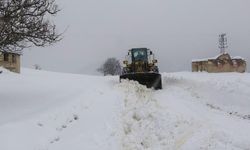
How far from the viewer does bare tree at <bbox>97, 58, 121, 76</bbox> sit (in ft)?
392

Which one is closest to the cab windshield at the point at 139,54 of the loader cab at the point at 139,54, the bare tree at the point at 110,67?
the loader cab at the point at 139,54

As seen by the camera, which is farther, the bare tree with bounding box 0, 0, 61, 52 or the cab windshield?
the cab windshield

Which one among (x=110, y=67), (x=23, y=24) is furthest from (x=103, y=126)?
(x=110, y=67)


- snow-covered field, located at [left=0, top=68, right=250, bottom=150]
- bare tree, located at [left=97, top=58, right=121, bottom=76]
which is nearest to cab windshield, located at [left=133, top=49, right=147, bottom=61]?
snow-covered field, located at [left=0, top=68, right=250, bottom=150]

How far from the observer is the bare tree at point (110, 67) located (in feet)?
392

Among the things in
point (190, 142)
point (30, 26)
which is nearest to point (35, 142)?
point (190, 142)

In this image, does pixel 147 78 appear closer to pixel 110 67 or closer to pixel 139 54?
pixel 139 54

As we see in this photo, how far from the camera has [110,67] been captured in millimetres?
122688

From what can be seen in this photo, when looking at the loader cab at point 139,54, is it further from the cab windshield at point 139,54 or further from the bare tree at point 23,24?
the bare tree at point 23,24

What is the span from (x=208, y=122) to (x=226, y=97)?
16380 mm

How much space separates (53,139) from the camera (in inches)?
531

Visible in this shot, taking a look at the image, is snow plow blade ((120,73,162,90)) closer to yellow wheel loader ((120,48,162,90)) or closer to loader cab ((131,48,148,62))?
yellow wheel loader ((120,48,162,90))

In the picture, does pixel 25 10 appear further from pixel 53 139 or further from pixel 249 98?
pixel 249 98

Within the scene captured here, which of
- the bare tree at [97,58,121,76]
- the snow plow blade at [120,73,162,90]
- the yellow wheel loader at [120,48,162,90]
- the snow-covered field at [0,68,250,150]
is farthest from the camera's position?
the bare tree at [97,58,121,76]
